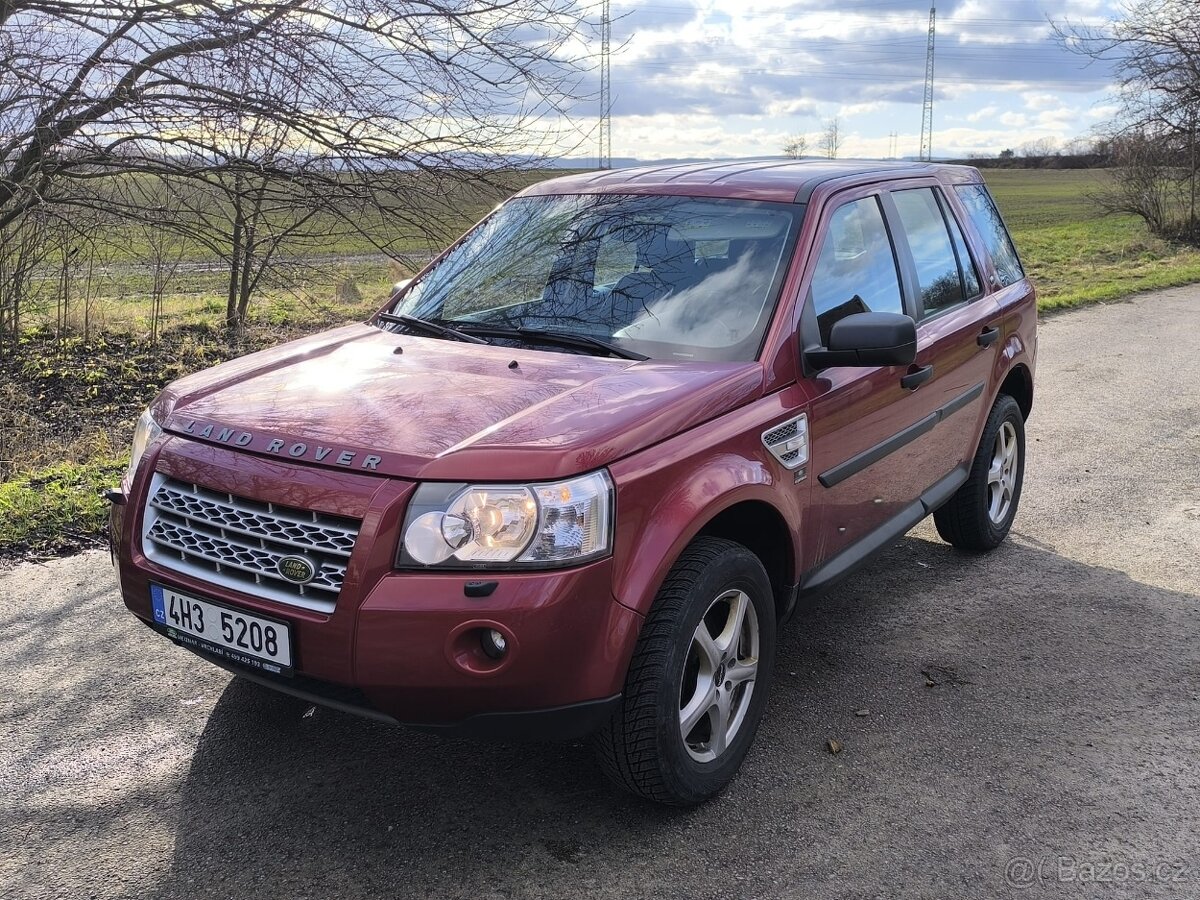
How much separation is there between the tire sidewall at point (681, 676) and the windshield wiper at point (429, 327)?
4.02 ft

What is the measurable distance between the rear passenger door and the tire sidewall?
4.54 feet

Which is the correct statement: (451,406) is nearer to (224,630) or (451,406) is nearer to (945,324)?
(224,630)

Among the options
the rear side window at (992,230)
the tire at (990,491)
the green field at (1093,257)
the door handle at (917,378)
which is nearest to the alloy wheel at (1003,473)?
the tire at (990,491)

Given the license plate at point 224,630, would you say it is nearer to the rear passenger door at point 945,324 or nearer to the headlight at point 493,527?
the headlight at point 493,527

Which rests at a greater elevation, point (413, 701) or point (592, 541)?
point (592, 541)

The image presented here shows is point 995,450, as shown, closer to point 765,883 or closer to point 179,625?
point 765,883

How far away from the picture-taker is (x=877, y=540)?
4016 mm

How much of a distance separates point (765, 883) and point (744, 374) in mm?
1446

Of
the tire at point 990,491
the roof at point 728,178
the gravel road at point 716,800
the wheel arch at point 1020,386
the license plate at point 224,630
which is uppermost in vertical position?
the roof at point 728,178

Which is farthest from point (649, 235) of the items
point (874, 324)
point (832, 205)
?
point (874, 324)

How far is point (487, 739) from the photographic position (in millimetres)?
2662

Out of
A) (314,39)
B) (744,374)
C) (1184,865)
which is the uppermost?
(314,39)

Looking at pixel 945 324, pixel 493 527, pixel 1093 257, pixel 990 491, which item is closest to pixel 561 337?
pixel 493 527

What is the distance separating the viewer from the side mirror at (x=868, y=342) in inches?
131
